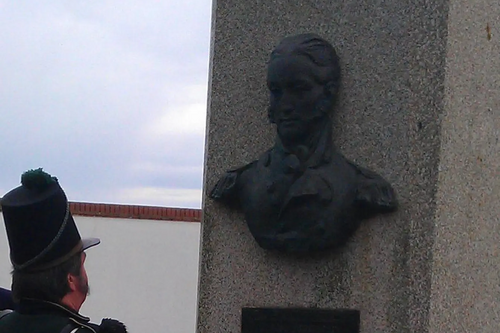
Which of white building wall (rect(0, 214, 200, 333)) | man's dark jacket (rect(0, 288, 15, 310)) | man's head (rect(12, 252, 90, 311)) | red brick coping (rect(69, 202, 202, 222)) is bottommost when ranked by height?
white building wall (rect(0, 214, 200, 333))

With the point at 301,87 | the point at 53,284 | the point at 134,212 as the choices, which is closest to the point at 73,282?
the point at 53,284

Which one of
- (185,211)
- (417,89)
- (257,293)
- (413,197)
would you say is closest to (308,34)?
(417,89)

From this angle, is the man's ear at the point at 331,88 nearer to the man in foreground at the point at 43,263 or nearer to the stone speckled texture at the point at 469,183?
the stone speckled texture at the point at 469,183

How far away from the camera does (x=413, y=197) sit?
9.68ft

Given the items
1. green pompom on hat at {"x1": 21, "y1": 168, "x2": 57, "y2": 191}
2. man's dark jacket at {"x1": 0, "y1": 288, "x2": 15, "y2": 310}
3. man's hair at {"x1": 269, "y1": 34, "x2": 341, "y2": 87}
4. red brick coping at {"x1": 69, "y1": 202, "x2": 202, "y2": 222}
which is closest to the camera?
green pompom on hat at {"x1": 21, "y1": 168, "x2": 57, "y2": 191}

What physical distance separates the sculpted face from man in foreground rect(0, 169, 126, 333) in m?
0.75

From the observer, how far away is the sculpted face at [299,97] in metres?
3.07

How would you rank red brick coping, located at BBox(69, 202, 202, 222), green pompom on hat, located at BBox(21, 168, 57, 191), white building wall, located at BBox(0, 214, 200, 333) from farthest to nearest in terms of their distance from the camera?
white building wall, located at BBox(0, 214, 200, 333), red brick coping, located at BBox(69, 202, 202, 222), green pompom on hat, located at BBox(21, 168, 57, 191)

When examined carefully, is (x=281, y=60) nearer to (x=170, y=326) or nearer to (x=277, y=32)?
(x=277, y=32)

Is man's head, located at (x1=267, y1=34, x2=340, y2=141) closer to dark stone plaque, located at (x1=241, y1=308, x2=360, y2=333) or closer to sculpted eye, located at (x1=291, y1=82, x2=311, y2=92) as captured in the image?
sculpted eye, located at (x1=291, y1=82, x2=311, y2=92)

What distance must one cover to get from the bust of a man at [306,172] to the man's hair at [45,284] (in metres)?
0.63

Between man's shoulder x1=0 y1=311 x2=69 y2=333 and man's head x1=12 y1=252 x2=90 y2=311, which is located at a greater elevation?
man's head x1=12 y1=252 x2=90 y2=311

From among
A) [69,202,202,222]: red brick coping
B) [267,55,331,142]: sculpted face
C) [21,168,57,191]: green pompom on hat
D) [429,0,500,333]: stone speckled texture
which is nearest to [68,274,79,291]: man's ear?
[21,168,57,191]: green pompom on hat

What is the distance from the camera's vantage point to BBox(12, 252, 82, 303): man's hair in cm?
292
